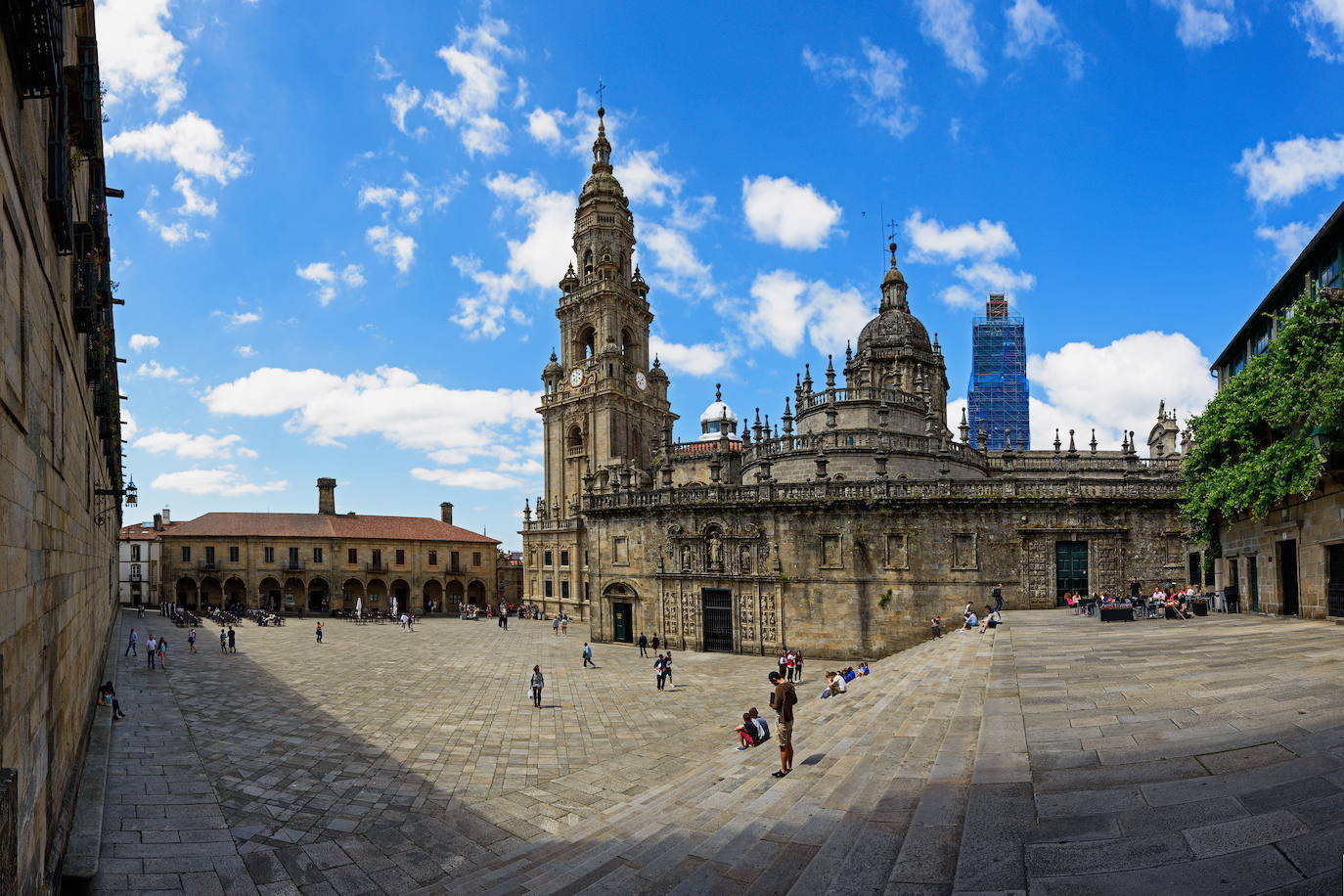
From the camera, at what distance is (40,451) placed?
22.9 ft

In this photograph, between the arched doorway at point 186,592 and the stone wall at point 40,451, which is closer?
the stone wall at point 40,451

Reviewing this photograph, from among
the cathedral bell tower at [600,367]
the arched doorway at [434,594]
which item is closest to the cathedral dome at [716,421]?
the cathedral bell tower at [600,367]

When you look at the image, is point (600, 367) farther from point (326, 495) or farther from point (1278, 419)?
point (1278, 419)

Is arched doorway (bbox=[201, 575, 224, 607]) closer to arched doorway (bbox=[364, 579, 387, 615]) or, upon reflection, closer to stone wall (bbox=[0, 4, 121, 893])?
arched doorway (bbox=[364, 579, 387, 615])

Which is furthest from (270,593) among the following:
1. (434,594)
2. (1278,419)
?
(1278,419)

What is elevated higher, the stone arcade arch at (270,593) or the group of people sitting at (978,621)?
the group of people sitting at (978,621)

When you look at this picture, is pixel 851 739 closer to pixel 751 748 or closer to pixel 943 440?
pixel 751 748

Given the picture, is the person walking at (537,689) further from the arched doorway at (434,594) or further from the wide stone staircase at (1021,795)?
the arched doorway at (434,594)

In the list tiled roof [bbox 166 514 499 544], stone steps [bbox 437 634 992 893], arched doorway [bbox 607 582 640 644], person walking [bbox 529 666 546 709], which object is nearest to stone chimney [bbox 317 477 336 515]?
tiled roof [bbox 166 514 499 544]

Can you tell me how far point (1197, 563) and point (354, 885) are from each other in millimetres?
28752

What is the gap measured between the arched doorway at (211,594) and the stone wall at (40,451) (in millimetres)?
52390

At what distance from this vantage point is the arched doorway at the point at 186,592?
54.5 metres

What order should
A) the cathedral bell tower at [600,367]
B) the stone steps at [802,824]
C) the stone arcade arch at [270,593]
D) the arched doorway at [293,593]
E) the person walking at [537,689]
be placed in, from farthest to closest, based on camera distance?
Result: the stone arcade arch at [270,593] → the arched doorway at [293,593] → the cathedral bell tower at [600,367] → the person walking at [537,689] → the stone steps at [802,824]

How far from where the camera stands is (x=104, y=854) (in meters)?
8.75
